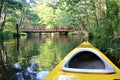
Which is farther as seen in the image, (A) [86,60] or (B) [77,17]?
(B) [77,17]

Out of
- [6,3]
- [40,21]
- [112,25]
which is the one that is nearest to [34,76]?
[112,25]

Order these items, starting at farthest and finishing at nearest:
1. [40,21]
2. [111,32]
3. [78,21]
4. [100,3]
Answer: [40,21], [78,21], [100,3], [111,32]

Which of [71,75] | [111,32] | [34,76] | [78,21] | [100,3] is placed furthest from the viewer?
[78,21]

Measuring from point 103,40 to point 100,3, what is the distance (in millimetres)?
8416

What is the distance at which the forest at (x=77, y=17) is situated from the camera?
880 centimetres

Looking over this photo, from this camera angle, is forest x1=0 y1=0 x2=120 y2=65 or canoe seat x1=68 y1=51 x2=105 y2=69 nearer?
canoe seat x1=68 y1=51 x2=105 y2=69

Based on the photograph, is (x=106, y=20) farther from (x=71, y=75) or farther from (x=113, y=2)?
(x=71, y=75)

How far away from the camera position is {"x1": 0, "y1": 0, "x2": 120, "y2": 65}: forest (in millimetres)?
8805

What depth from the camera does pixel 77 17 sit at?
136ft

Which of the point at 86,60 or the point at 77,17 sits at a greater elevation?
the point at 77,17

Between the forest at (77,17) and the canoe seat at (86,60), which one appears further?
the forest at (77,17)

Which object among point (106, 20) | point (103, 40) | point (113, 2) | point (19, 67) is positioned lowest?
point (19, 67)

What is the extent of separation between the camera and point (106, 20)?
30.2 ft

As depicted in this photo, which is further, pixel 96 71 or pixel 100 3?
pixel 100 3
